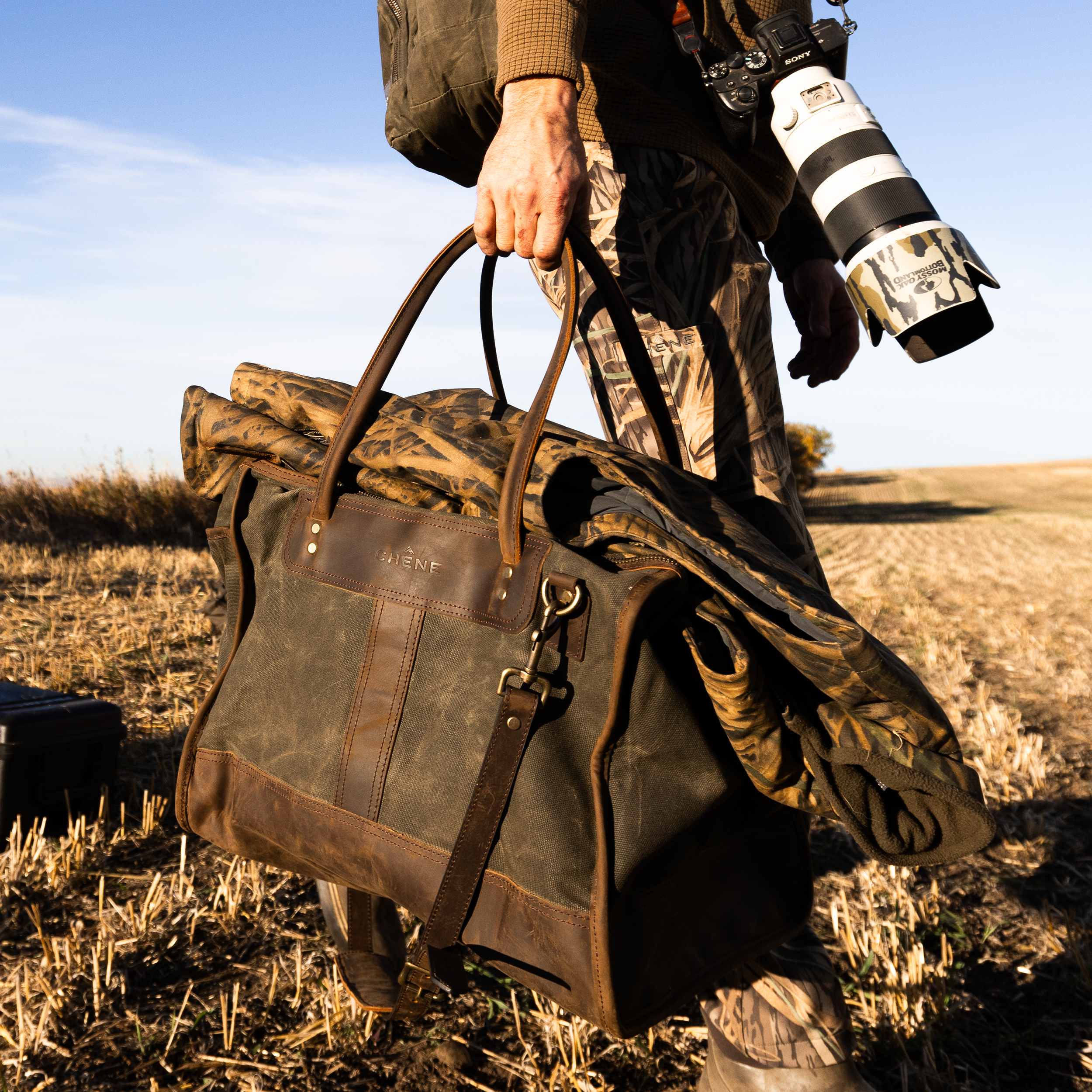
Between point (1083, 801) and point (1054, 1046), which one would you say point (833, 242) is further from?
point (1083, 801)

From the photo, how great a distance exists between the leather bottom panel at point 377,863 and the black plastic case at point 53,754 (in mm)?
1210

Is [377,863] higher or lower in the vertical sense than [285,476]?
lower

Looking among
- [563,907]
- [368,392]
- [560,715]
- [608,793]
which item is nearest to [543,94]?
[368,392]

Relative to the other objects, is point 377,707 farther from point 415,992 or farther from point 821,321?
point 821,321

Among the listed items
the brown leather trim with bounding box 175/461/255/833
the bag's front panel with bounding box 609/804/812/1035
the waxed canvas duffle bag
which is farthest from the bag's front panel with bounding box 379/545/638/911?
the brown leather trim with bounding box 175/461/255/833

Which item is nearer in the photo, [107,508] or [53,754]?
[53,754]

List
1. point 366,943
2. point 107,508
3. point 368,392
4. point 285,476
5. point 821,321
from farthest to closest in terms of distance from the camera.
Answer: point 107,508 → point 821,321 → point 366,943 → point 285,476 → point 368,392

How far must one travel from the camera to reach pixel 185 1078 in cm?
166

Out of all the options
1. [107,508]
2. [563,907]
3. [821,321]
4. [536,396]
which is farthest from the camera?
[107,508]

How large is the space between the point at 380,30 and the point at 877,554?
476 inches

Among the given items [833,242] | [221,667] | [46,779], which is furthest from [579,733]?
[46,779]

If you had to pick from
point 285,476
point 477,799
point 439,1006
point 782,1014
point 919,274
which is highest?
point 919,274

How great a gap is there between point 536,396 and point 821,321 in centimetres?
115

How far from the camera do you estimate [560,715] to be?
130cm
